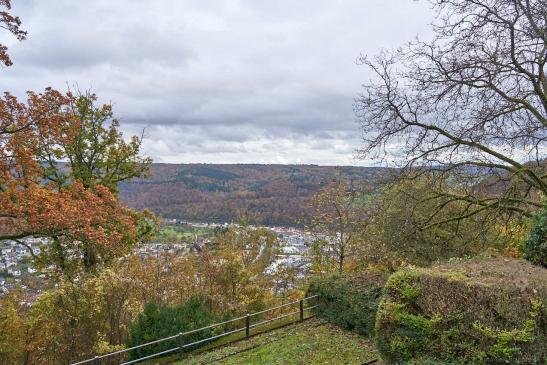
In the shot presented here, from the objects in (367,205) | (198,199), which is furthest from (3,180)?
(198,199)

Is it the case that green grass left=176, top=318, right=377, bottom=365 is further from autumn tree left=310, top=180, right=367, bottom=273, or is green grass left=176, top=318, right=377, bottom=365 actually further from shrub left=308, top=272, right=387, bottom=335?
autumn tree left=310, top=180, right=367, bottom=273

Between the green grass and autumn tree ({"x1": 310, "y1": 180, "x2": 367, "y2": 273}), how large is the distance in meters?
6.99

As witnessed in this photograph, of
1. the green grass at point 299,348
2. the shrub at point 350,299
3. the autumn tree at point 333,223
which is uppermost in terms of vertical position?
the autumn tree at point 333,223

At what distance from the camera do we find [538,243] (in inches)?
336

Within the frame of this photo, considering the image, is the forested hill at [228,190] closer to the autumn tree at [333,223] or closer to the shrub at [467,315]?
the autumn tree at [333,223]

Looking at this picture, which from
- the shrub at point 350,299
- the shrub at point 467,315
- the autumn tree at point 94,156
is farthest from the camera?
the autumn tree at point 94,156

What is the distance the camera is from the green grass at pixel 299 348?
10625mm

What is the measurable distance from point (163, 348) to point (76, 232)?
4431mm

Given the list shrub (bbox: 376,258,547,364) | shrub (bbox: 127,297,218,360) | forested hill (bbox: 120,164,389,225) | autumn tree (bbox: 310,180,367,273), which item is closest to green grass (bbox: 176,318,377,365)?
shrub (bbox: 127,297,218,360)

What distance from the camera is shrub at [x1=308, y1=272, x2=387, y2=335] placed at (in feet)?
39.5

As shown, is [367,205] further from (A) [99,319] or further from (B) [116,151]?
(B) [116,151]

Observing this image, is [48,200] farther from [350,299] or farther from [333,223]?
[333,223]

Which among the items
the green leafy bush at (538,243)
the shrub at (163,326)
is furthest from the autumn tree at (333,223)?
the green leafy bush at (538,243)

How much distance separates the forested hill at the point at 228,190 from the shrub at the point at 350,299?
3.35 meters
